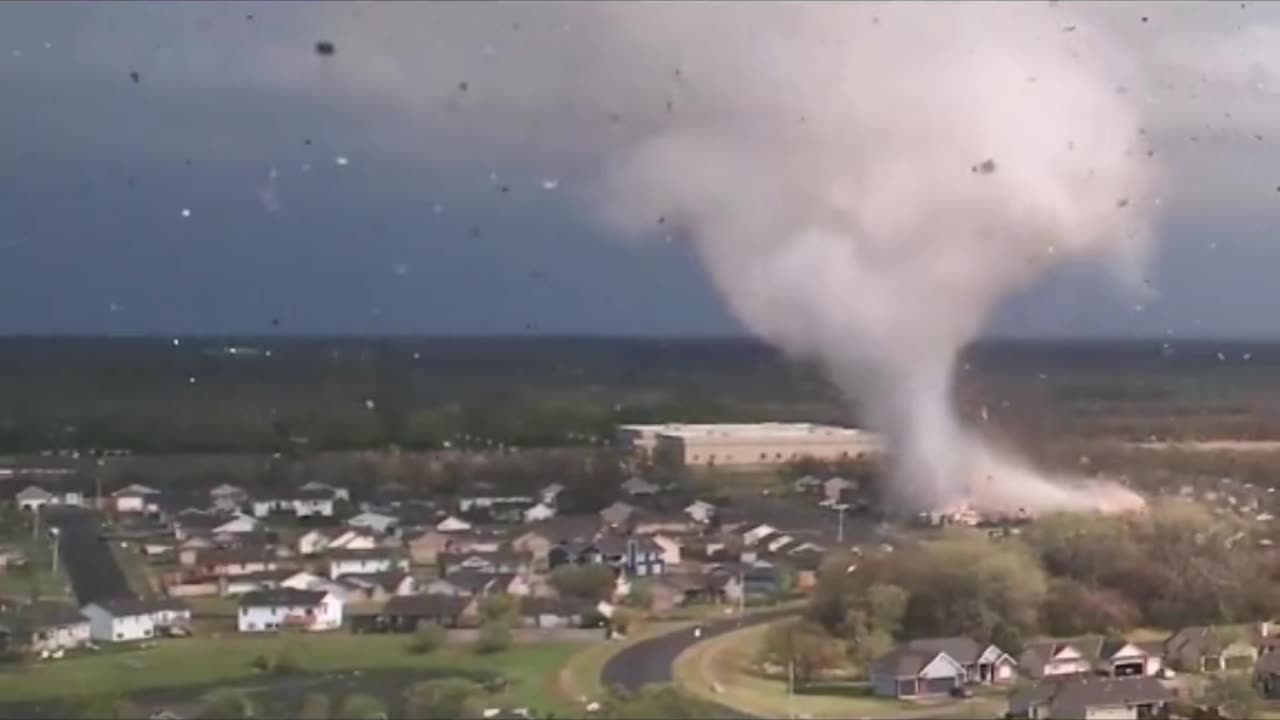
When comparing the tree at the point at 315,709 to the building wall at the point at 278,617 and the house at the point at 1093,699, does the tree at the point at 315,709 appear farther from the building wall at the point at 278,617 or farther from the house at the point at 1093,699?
the house at the point at 1093,699

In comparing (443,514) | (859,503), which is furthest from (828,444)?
(443,514)

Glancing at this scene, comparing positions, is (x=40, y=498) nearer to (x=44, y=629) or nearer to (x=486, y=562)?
(x=44, y=629)

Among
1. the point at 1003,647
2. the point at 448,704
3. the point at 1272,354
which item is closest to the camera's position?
the point at 448,704

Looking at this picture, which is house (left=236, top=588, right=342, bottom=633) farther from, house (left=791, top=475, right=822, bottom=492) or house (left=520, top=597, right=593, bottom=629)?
house (left=791, top=475, right=822, bottom=492)

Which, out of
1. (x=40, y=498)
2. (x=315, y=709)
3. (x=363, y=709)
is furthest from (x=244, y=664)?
(x=40, y=498)

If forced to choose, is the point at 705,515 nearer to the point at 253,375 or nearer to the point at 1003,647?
the point at 1003,647

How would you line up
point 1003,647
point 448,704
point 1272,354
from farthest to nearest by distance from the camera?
point 1272,354 < point 1003,647 < point 448,704
